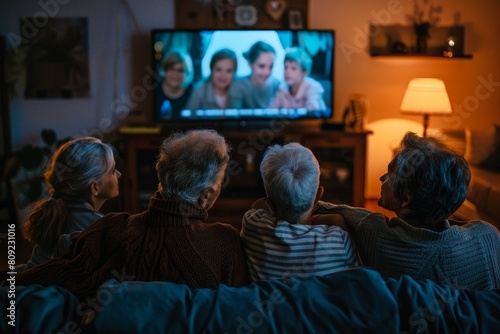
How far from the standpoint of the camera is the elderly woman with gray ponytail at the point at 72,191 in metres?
1.91

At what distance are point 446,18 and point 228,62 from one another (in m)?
1.93

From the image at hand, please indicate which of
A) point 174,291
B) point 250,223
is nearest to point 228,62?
point 250,223

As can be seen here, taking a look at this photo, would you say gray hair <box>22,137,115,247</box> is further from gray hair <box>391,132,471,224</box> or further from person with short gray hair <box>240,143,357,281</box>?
gray hair <box>391,132,471,224</box>

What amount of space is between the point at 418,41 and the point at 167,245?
3950 mm

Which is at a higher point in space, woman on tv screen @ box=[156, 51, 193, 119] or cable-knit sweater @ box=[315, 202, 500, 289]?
woman on tv screen @ box=[156, 51, 193, 119]

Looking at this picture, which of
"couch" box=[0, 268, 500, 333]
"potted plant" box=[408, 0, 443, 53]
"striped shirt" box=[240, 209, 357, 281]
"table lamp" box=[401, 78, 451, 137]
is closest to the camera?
"couch" box=[0, 268, 500, 333]

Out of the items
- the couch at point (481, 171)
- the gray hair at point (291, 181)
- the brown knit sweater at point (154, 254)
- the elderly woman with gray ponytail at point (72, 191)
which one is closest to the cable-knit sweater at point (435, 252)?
the gray hair at point (291, 181)

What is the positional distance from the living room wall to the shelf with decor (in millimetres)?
63

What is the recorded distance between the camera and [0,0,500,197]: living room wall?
4.66 metres

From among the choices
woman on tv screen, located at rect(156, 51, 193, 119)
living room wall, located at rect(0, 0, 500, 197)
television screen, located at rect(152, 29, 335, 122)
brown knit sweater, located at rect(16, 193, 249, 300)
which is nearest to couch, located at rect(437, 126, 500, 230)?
living room wall, located at rect(0, 0, 500, 197)

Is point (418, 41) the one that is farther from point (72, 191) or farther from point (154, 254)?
point (154, 254)

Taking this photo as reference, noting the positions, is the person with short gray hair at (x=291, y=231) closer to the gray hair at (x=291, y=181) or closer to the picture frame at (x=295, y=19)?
the gray hair at (x=291, y=181)

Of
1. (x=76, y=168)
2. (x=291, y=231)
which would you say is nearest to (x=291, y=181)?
(x=291, y=231)

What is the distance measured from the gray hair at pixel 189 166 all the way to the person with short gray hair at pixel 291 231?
145 mm
